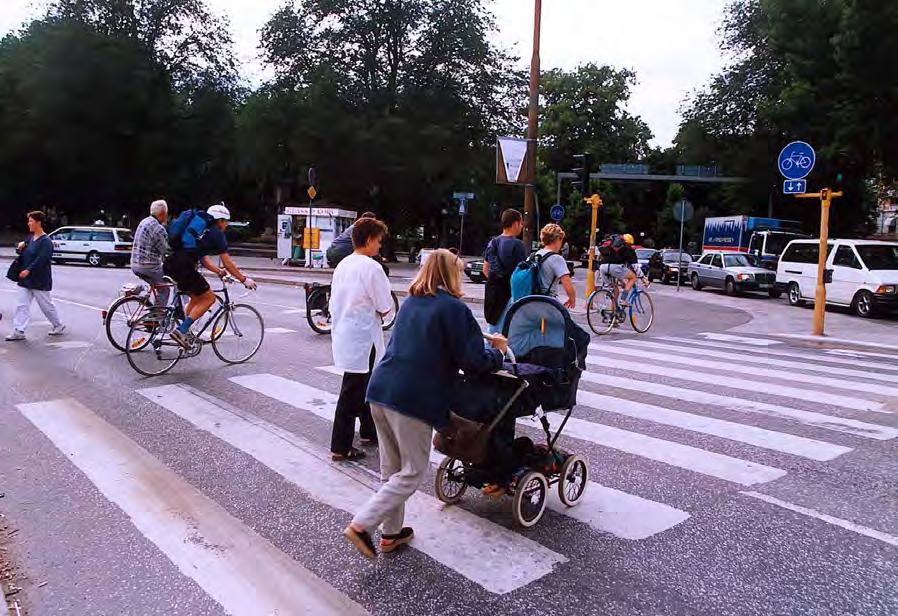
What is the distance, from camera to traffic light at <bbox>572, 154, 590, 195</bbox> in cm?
1619

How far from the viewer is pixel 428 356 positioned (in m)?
3.54

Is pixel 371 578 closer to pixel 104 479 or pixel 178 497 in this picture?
pixel 178 497

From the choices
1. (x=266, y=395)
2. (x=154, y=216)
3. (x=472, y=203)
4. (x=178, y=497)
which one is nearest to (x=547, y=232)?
(x=266, y=395)

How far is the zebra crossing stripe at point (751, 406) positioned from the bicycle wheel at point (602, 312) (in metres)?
4.09

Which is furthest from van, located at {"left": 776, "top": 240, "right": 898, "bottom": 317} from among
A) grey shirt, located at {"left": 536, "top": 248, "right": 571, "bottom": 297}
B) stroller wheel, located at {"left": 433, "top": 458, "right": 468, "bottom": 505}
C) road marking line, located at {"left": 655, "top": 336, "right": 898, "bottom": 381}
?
stroller wheel, located at {"left": 433, "top": 458, "right": 468, "bottom": 505}

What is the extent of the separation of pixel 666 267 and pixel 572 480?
1173 inches

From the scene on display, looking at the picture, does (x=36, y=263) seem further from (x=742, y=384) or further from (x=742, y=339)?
(x=742, y=339)

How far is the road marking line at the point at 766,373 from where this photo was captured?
8.38 meters

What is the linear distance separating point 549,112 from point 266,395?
6245 centimetres

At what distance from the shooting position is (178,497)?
4.53m

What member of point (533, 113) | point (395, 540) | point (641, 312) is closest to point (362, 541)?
point (395, 540)

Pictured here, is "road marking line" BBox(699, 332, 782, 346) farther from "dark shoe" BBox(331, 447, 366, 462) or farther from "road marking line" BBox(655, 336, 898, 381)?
"dark shoe" BBox(331, 447, 366, 462)

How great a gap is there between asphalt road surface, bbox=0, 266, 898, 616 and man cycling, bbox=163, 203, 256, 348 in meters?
1.00

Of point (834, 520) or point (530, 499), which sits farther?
point (834, 520)
